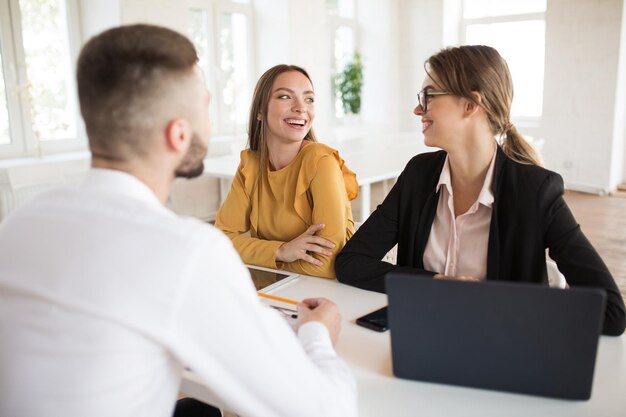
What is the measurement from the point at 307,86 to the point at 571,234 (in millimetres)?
1102

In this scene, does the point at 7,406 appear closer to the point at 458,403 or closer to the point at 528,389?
the point at 458,403

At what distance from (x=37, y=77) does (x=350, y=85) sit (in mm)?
4269

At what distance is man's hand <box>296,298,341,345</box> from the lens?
1149mm

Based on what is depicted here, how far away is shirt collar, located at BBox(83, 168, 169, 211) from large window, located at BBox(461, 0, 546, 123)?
7922 millimetres

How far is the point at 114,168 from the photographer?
883 mm

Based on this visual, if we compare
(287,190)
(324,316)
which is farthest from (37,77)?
(324,316)

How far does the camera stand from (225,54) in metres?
6.32

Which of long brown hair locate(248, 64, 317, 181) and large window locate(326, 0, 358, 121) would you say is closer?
long brown hair locate(248, 64, 317, 181)

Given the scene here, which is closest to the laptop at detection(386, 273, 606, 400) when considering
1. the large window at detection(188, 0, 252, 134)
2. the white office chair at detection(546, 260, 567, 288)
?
the white office chair at detection(546, 260, 567, 288)

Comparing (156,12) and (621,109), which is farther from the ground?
(156,12)

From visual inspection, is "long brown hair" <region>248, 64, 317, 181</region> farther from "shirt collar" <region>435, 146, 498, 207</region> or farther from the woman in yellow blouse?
"shirt collar" <region>435, 146, 498, 207</region>

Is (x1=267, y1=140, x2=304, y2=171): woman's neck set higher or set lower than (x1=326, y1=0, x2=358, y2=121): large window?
lower

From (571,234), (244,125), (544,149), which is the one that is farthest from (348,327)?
(544,149)

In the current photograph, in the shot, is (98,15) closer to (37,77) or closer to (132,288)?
(37,77)
